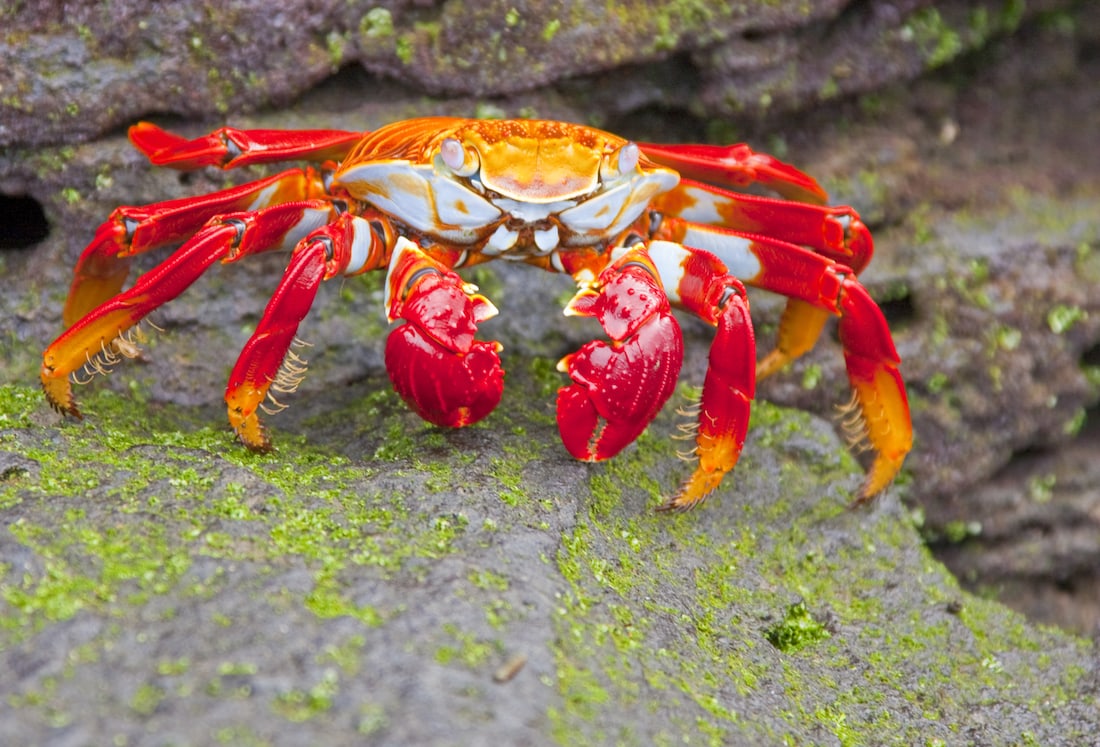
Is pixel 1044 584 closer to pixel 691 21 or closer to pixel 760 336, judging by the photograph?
pixel 760 336

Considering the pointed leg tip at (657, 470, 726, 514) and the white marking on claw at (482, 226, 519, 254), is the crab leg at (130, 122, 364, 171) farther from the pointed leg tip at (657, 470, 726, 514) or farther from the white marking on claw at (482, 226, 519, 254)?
the pointed leg tip at (657, 470, 726, 514)

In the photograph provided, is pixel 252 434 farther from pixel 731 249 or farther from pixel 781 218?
pixel 781 218

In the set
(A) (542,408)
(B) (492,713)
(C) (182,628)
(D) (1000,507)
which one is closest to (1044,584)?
(D) (1000,507)

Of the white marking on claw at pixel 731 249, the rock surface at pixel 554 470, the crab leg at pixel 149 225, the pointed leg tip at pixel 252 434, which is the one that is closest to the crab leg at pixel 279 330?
the pointed leg tip at pixel 252 434

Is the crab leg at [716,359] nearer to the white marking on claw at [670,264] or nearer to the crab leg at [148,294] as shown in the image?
the white marking on claw at [670,264]

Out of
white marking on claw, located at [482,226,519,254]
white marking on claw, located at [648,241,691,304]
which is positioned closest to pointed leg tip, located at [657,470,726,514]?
white marking on claw, located at [648,241,691,304]

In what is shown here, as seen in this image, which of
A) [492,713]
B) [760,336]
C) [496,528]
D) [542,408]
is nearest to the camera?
[492,713]
